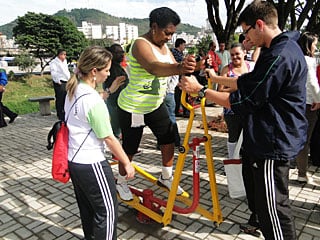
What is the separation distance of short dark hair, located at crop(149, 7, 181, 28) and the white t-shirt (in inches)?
35.7

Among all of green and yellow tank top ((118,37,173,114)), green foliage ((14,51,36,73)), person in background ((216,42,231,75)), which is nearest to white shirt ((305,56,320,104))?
green and yellow tank top ((118,37,173,114))

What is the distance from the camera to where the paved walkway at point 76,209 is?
2883mm

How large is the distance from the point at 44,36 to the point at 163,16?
154 feet

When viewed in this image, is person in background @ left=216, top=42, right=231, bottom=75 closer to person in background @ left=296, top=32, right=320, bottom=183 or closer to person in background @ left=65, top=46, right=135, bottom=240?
person in background @ left=296, top=32, right=320, bottom=183

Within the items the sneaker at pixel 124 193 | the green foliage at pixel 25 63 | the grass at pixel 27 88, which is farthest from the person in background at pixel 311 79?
the green foliage at pixel 25 63

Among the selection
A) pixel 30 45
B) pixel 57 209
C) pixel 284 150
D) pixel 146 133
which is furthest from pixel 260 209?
pixel 30 45

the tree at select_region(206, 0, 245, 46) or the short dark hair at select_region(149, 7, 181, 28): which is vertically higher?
the tree at select_region(206, 0, 245, 46)

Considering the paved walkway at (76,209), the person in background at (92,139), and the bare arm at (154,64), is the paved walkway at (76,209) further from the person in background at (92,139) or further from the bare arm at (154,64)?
the bare arm at (154,64)

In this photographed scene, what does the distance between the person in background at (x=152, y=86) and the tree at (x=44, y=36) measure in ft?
143

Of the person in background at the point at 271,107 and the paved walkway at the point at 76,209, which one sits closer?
the person in background at the point at 271,107

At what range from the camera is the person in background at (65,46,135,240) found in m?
1.98

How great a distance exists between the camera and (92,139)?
206 centimetres

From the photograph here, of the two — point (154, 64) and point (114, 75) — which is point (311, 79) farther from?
point (114, 75)

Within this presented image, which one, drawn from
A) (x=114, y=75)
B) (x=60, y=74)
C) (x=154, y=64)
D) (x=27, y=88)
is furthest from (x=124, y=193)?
(x=27, y=88)
